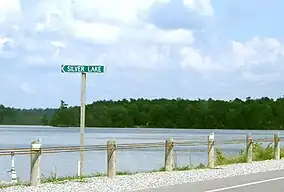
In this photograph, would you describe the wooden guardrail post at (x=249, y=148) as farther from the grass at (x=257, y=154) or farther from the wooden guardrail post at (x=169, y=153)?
the wooden guardrail post at (x=169, y=153)

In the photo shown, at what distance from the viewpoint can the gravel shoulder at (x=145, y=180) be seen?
16.8m

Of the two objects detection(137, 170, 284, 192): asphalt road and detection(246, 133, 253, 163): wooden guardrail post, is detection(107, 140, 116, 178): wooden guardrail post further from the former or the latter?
detection(246, 133, 253, 163): wooden guardrail post

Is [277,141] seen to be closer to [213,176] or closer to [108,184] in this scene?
[213,176]

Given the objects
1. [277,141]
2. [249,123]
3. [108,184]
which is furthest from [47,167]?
[249,123]

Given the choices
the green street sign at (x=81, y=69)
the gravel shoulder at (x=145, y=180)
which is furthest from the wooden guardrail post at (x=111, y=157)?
the green street sign at (x=81, y=69)

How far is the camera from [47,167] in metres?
35.8

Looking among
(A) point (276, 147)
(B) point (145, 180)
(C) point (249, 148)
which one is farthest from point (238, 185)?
(A) point (276, 147)

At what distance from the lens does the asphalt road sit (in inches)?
652

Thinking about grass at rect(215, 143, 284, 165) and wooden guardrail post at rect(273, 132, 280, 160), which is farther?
wooden guardrail post at rect(273, 132, 280, 160)

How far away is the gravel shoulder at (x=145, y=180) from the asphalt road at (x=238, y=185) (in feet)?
A: 1.95

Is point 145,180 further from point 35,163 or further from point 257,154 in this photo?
point 257,154

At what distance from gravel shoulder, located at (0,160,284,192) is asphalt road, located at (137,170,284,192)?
0.59 m

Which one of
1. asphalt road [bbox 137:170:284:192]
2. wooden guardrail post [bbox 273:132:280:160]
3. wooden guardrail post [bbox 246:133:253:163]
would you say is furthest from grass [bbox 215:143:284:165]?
asphalt road [bbox 137:170:284:192]

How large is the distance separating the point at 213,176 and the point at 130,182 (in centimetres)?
316
